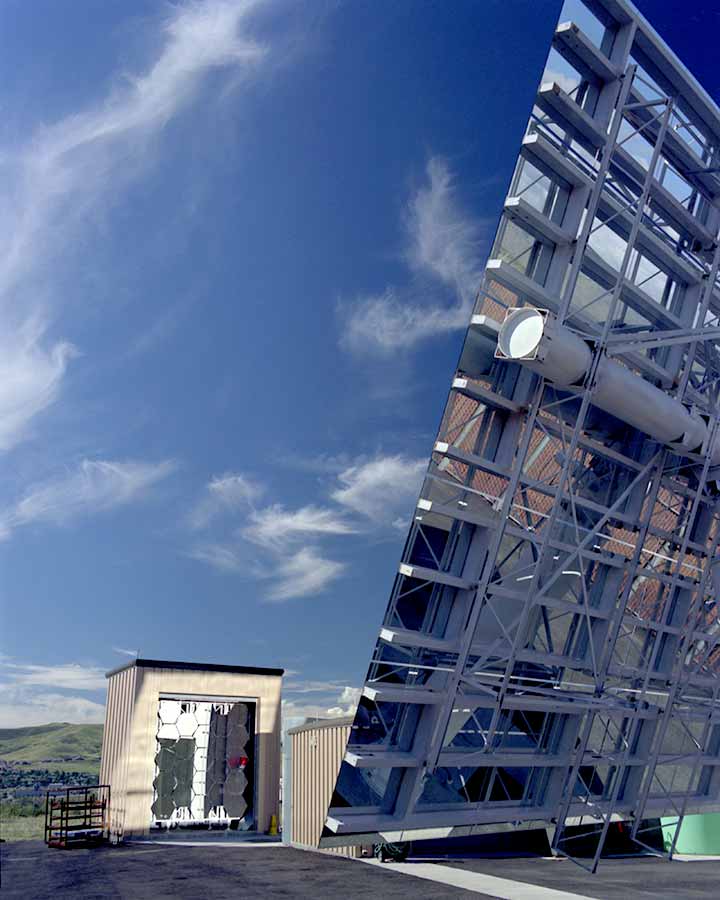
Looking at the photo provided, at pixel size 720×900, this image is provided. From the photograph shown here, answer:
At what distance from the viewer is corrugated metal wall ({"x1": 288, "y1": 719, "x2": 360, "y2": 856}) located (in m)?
8.93

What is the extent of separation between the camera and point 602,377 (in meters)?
8.32

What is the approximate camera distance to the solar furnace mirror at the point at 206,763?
11.8 m

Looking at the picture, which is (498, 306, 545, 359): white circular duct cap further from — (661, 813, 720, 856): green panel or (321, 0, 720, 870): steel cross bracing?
(661, 813, 720, 856): green panel

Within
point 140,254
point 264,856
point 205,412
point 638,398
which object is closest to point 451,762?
point 264,856

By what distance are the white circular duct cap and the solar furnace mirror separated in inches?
262

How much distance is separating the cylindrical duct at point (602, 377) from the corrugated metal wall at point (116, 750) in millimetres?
5665

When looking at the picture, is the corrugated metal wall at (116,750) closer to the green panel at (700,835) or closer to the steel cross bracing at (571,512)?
the steel cross bracing at (571,512)

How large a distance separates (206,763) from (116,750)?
2334 mm

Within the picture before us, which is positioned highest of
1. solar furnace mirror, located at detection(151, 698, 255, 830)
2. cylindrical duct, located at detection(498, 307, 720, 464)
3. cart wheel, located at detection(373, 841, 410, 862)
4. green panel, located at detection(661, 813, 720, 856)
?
cylindrical duct, located at detection(498, 307, 720, 464)

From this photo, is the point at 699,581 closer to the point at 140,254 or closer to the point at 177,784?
the point at 177,784

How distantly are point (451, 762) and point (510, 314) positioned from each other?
4.13m

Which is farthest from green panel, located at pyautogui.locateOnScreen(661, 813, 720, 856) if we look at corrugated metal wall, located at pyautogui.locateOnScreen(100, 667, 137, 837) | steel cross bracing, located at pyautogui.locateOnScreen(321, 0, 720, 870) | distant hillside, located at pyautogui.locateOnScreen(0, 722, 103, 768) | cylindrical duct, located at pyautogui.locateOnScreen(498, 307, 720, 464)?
distant hillside, located at pyautogui.locateOnScreen(0, 722, 103, 768)

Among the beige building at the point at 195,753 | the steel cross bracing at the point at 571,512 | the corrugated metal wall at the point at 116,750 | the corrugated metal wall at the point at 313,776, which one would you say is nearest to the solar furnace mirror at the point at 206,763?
the beige building at the point at 195,753

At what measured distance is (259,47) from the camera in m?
4.96
